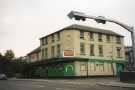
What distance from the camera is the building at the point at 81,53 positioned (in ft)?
164

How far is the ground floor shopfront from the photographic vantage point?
1950 inches

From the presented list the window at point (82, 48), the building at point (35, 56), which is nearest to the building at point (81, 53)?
the window at point (82, 48)

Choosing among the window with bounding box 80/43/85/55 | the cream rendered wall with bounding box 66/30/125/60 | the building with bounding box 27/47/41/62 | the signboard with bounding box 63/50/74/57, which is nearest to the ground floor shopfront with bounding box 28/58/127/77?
the signboard with bounding box 63/50/74/57

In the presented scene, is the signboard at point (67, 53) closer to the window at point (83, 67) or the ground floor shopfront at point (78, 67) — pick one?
the ground floor shopfront at point (78, 67)

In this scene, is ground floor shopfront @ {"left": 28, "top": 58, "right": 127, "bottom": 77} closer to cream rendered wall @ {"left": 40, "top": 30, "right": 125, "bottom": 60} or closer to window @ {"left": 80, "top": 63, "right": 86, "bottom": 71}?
window @ {"left": 80, "top": 63, "right": 86, "bottom": 71}

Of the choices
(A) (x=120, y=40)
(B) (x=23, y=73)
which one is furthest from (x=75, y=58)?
(B) (x=23, y=73)

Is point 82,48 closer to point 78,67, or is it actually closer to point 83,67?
point 83,67

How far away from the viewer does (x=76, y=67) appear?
1940 inches

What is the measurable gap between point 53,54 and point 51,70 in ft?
11.2

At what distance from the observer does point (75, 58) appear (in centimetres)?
4897

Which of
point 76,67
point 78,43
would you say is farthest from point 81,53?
point 76,67

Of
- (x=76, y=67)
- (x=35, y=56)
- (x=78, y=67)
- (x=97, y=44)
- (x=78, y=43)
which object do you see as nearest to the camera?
(x=76, y=67)

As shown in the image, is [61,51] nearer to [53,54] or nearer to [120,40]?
[53,54]

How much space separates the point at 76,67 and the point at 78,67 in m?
0.48
